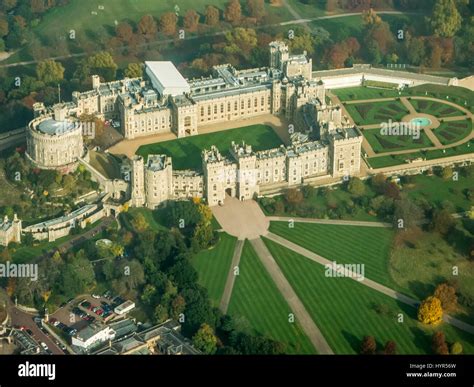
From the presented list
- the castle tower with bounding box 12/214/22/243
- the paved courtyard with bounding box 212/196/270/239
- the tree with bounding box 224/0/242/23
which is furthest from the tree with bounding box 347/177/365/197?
the tree with bounding box 224/0/242/23

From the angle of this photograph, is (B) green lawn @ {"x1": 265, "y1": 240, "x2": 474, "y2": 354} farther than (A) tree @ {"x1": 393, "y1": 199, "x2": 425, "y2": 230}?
No

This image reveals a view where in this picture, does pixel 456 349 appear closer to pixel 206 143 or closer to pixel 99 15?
pixel 206 143

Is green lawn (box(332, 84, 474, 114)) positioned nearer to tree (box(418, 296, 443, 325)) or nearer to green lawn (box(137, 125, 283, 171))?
green lawn (box(137, 125, 283, 171))

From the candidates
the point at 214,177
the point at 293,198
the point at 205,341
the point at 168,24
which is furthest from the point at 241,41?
the point at 205,341

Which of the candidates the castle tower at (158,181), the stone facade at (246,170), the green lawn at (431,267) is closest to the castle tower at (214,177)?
the stone facade at (246,170)

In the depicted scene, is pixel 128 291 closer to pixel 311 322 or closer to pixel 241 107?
pixel 311 322

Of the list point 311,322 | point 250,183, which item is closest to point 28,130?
point 250,183
